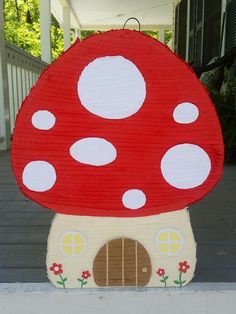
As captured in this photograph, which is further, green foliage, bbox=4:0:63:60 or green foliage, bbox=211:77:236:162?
green foliage, bbox=4:0:63:60

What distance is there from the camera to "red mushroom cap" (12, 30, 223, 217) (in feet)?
4.46

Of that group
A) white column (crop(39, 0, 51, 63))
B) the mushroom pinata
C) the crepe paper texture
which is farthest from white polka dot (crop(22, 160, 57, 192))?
white column (crop(39, 0, 51, 63))

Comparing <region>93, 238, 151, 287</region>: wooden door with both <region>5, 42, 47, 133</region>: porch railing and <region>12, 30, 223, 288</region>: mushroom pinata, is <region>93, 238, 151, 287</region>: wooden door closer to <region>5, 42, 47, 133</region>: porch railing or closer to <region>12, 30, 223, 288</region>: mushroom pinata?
<region>12, 30, 223, 288</region>: mushroom pinata

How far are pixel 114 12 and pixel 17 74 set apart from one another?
9633 millimetres

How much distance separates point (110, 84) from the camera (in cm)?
136

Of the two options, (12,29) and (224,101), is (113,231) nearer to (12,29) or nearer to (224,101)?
(224,101)

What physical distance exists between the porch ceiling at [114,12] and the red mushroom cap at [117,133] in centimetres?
1063

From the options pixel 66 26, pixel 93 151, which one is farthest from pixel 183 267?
pixel 66 26

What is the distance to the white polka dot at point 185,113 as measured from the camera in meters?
1.37

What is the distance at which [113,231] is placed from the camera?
4.62ft

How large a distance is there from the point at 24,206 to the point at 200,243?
1177mm

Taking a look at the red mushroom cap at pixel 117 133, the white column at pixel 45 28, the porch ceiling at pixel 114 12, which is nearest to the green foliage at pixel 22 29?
the porch ceiling at pixel 114 12

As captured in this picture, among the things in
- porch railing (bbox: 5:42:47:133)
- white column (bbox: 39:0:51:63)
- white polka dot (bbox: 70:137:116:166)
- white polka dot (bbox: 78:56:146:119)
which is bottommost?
white polka dot (bbox: 70:137:116:166)

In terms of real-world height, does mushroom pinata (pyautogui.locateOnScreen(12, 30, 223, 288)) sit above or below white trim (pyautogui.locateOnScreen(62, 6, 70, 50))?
below
